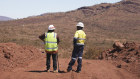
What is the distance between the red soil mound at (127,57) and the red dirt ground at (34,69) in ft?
1.34

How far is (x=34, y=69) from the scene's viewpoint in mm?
8203

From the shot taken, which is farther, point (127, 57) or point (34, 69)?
point (127, 57)

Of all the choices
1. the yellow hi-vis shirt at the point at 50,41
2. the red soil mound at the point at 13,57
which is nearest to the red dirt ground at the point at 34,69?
the red soil mound at the point at 13,57

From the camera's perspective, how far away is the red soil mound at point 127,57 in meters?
8.59

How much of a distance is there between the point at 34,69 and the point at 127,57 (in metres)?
4.79

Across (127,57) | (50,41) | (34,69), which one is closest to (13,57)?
(34,69)

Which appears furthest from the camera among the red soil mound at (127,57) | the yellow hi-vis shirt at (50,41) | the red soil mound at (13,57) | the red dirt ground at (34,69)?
the red soil mound at (127,57)

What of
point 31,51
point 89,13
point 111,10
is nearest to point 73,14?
point 89,13

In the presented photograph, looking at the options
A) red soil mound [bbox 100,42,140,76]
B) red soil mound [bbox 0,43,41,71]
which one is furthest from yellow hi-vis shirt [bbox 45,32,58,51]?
red soil mound [bbox 100,42,140,76]

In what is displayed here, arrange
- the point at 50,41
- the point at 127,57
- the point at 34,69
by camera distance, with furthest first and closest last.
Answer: the point at 127,57 < the point at 34,69 < the point at 50,41

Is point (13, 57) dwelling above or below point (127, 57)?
above

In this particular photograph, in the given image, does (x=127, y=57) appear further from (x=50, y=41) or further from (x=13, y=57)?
(x=13, y=57)

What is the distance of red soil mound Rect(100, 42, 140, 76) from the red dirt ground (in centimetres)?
41

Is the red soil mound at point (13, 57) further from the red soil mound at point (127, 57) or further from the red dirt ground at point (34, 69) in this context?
the red soil mound at point (127, 57)
